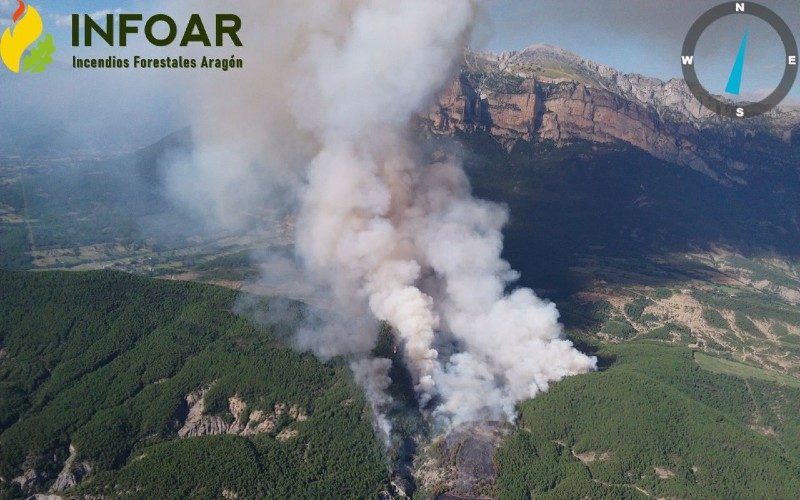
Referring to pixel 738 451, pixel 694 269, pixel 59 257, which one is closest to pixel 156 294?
pixel 59 257

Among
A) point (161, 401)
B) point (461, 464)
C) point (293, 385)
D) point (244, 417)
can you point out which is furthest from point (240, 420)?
point (461, 464)

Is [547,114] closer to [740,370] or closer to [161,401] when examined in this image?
[740,370]

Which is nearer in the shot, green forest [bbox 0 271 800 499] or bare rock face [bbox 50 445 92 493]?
bare rock face [bbox 50 445 92 493]

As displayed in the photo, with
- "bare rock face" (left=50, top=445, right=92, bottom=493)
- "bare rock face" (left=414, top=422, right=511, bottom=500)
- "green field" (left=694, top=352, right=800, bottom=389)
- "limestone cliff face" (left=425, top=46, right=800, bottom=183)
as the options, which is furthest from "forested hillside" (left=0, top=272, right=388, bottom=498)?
"limestone cliff face" (left=425, top=46, right=800, bottom=183)

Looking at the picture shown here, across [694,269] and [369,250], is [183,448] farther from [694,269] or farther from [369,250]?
[694,269]

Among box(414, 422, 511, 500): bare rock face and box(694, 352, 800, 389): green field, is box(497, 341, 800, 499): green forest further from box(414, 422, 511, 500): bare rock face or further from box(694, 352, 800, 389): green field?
box(694, 352, 800, 389): green field

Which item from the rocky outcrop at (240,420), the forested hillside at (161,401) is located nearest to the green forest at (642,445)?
the forested hillside at (161,401)
